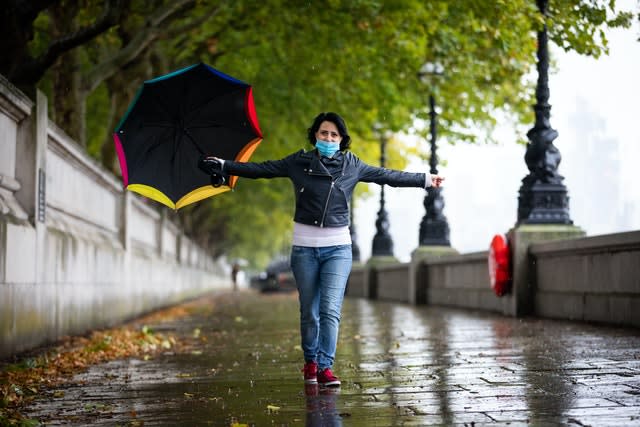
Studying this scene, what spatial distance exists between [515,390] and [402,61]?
15346mm

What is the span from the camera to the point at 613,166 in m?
127

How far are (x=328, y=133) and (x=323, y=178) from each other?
336 millimetres

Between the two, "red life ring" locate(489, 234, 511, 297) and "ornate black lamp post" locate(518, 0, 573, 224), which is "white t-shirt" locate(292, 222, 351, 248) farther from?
"red life ring" locate(489, 234, 511, 297)

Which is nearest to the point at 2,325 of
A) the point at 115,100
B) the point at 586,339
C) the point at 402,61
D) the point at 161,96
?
the point at 161,96

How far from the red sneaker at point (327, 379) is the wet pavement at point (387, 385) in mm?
134

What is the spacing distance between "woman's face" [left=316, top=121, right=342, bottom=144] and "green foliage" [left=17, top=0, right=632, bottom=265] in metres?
7.30

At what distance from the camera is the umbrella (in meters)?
7.84

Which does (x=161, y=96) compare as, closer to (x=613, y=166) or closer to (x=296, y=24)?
(x=296, y=24)

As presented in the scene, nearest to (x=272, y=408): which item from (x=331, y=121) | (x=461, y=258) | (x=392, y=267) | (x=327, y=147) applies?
(x=327, y=147)

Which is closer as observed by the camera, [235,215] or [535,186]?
[535,186]

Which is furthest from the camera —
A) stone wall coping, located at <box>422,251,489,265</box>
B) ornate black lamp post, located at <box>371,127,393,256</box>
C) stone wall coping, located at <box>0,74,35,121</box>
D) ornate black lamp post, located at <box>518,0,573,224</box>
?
ornate black lamp post, located at <box>371,127,393,256</box>

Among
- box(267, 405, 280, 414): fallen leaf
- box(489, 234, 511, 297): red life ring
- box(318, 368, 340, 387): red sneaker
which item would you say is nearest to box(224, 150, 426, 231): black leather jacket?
box(318, 368, 340, 387): red sneaker

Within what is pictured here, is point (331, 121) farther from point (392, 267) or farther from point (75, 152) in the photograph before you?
point (392, 267)

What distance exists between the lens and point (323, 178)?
6566 millimetres
